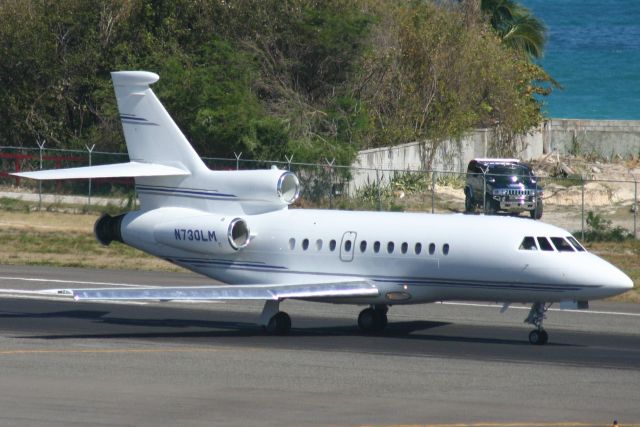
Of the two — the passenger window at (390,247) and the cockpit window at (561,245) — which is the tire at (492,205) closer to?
the passenger window at (390,247)

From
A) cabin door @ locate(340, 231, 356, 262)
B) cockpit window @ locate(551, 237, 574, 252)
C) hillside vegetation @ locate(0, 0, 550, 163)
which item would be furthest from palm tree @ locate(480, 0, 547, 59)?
cockpit window @ locate(551, 237, 574, 252)

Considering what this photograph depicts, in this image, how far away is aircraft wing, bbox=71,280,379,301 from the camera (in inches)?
1026

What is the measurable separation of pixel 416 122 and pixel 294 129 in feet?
27.3

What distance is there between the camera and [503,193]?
162 ft

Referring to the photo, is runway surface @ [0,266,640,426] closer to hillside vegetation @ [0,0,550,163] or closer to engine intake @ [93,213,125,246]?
engine intake @ [93,213,125,246]

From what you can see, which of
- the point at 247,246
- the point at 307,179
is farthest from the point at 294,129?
the point at 247,246

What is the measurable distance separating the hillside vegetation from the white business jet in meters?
24.5

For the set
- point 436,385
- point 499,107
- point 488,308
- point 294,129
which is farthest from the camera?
point 499,107

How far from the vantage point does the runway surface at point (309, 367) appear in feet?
59.9

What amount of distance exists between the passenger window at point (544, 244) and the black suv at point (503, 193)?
23.0 m

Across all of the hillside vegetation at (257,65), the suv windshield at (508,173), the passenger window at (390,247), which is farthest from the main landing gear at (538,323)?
the hillside vegetation at (257,65)

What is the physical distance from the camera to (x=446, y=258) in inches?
1014

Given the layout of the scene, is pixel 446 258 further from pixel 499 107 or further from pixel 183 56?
pixel 499 107

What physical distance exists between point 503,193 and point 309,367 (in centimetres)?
2817
